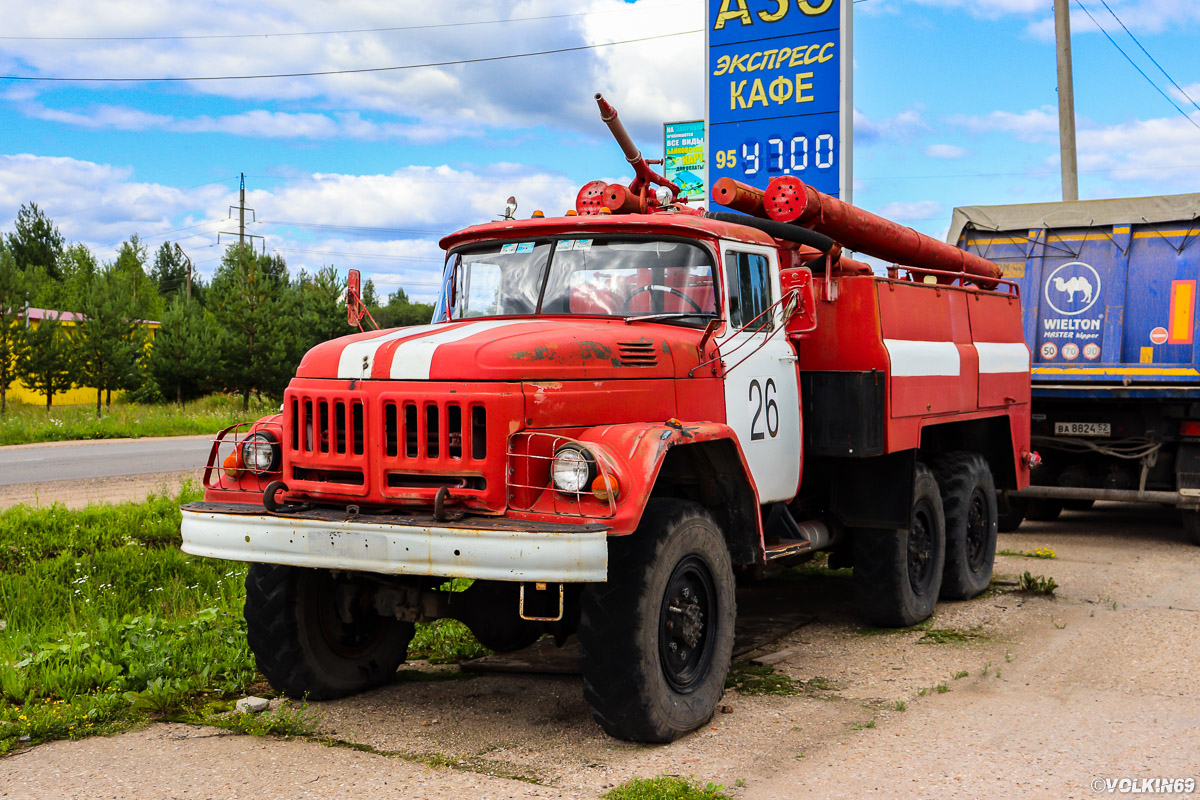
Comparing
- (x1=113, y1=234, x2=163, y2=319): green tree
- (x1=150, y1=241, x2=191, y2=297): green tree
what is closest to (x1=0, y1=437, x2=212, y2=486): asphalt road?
(x1=113, y1=234, x2=163, y2=319): green tree

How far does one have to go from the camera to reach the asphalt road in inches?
620

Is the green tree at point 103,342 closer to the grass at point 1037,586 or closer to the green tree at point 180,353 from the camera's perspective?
the green tree at point 180,353

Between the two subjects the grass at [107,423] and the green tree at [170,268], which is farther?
the green tree at [170,268]

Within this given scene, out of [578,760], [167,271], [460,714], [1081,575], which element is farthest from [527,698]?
[167,271]

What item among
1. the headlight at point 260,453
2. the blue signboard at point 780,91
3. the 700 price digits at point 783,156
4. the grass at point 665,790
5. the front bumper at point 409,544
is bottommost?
the grass at point 665,790

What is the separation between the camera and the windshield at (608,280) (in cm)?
601

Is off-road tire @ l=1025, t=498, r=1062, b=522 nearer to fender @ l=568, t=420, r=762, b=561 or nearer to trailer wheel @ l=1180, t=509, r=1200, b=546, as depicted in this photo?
trailer wheel @ l=1180, t=509, r=1200, b=546

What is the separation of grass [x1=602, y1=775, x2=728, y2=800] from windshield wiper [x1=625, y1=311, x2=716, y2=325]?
2.31 m

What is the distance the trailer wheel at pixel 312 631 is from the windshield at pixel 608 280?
5.66 feet

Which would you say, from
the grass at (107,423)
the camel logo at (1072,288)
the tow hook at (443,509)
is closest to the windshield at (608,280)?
the tow hook at (443,509)

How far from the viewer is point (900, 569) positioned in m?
7.62

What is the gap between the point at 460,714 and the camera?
562cm

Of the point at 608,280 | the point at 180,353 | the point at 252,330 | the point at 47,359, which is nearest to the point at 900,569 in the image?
the point at 608,280

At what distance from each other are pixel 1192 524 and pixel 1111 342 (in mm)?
2032
